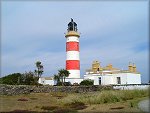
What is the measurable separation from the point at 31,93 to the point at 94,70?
22090 mm

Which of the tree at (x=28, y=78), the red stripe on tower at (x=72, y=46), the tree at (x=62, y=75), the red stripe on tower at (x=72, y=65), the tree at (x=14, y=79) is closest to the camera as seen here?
the tree at (x=14, y=79)

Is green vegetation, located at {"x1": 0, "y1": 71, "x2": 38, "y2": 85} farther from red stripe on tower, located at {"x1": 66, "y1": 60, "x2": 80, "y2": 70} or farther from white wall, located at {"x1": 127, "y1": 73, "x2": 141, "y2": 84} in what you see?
white wall, located at {"x1": 127, "y1": 73, "x2": 141, "y2": 84}

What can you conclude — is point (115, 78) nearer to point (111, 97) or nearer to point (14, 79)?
point (14, 79)

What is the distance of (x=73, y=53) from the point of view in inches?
1940

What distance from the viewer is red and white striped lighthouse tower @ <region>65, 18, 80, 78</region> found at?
1924 inches

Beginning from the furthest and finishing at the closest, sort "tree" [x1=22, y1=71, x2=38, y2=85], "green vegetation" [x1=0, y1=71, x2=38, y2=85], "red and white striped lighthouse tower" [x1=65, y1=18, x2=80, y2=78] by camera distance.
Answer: "red and white striped lighthouse tower" [x1=65, y1=18, x2=80, y2=78], "tree" [x1=22, y1=71, x2=38, y2=85], "green vegetation" [x1=0, y1=71, x2=38, y2=85]

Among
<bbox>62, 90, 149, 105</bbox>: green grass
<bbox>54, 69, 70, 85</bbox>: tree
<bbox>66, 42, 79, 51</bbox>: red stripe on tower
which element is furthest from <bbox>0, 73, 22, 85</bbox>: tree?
<bbox>62, 90, 149, 105</bbox>: green grass

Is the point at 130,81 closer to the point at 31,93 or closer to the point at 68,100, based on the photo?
the point at 31,93

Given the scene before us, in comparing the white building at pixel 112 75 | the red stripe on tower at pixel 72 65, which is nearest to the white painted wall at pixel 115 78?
the white building at pixel 112 75

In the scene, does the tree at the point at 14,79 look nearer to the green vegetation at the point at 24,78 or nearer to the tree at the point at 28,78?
the green vegetation at the point at 24,78

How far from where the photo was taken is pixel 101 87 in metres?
43.1

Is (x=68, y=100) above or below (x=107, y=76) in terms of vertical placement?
below

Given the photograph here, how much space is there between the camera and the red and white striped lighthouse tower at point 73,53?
160 ft

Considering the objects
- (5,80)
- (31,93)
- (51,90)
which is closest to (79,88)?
(51,90)
